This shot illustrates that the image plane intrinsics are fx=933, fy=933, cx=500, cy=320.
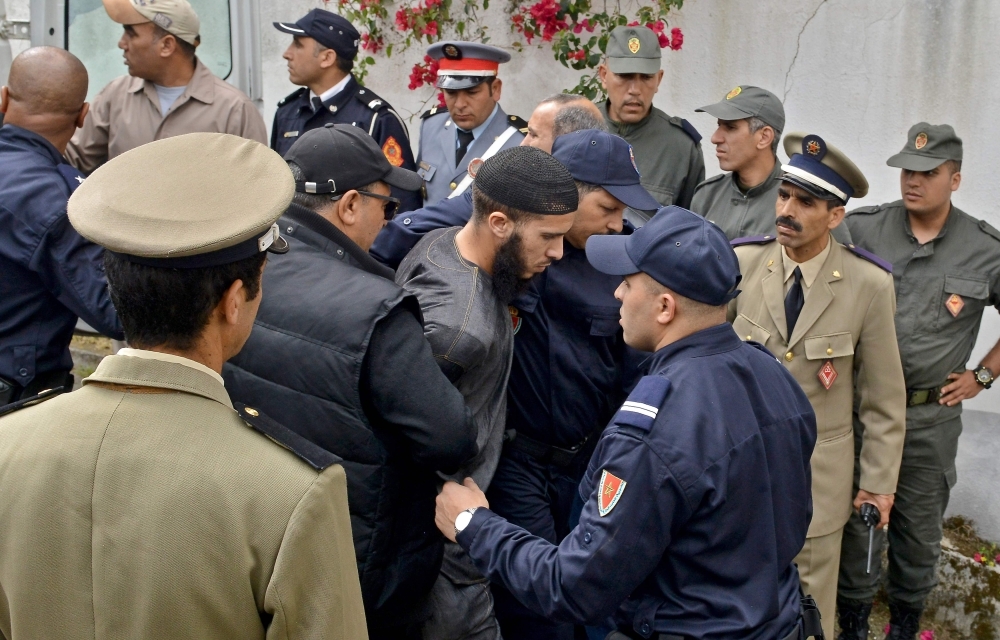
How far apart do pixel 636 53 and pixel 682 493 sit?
3.14 metres

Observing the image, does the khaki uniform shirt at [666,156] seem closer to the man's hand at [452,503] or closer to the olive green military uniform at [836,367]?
the olive green military uniform at [836,367]

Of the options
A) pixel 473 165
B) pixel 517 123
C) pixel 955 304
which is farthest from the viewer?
pixel 517 123

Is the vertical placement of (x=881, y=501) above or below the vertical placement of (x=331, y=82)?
below

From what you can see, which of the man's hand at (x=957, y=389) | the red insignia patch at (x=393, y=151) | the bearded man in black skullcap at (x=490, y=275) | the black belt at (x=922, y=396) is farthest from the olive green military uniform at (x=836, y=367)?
the red insignia patch at (x=393, y=151)

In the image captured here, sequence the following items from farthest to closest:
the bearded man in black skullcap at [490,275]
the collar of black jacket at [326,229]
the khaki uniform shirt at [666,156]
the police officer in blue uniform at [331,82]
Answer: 1. the police officer in blue uniform at [331,82]
2. the khaki uniform shirt at [666,156]
3. the bearded man in black skullcap at [490,275]
4. the collar of black jacket at [326,229]

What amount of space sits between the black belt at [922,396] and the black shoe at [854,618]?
0.91 metres

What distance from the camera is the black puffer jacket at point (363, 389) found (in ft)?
7.32

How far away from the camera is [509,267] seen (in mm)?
2830

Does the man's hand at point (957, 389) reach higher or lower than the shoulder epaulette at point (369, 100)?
lower

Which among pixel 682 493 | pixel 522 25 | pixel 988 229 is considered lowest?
pixel 682 493

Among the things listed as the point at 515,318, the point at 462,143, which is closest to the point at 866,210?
the point at 462,143

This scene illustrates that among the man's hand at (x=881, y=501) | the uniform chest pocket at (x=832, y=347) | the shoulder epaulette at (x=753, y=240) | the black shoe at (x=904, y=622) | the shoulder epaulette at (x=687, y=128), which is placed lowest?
the black shoe at (x=904, y=622)

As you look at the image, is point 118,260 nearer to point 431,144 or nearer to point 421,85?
point 431,144

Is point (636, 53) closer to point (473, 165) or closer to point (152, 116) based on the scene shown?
point (473, 165)
